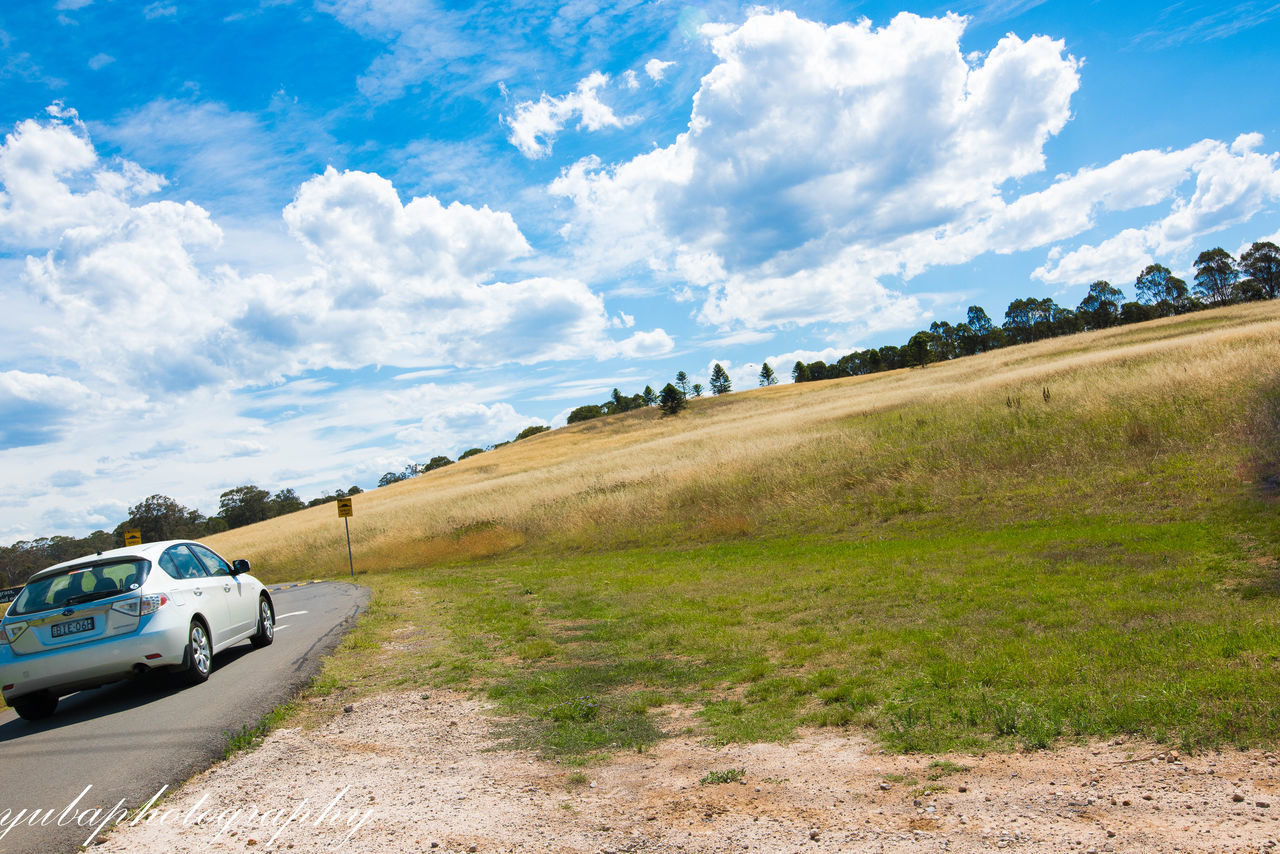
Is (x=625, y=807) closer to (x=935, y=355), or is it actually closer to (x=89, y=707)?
(x=89, y=707)

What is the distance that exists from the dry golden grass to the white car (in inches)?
552

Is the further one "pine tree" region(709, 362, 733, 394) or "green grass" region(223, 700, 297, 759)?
"pine tree" region(709, 362, 733, 394)

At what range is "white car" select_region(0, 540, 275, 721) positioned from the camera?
786 centimetres

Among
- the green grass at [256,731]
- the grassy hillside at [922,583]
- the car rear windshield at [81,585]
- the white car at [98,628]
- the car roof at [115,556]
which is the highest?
the car roof at [115,556]

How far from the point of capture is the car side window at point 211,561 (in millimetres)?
10266

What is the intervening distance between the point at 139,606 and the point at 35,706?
4.94ft

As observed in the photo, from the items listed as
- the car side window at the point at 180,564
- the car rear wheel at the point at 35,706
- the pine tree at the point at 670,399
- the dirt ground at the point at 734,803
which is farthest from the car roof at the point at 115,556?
the pine tree at the point at 670,399

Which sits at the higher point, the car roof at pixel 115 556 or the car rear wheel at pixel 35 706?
the car roof at pixel 115 556

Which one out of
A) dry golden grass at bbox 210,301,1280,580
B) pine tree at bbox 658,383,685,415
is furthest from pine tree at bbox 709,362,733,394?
dry golden grass at bbox 210,301,1280,580

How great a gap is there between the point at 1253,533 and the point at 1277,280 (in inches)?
4032

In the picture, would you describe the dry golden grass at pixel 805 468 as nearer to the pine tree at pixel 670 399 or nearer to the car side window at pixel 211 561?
the car side window at pixel 211 561

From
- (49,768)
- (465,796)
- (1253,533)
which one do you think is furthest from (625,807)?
(1253,533)

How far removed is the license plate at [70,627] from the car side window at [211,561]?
2.08 metres

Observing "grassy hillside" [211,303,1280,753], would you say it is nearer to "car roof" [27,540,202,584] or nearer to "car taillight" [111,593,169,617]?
"car taillight" [111,593,169,617]
